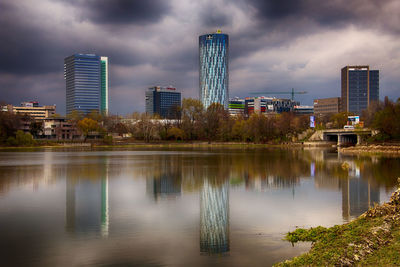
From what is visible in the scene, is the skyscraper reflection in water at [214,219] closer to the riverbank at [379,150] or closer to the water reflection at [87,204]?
the water reflection at [87,204]

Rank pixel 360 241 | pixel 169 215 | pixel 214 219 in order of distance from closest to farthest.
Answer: pixel 360 241
pixel 214 219
pixel 169 215

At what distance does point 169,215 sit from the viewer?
772 inches

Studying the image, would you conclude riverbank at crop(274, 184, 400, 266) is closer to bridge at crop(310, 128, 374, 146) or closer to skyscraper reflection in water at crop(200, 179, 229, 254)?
skyscraper reflection in water at crop(200, 179, 229, 254)

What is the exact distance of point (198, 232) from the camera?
1638 cm

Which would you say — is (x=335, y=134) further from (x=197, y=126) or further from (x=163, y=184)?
(x=163, y=184)

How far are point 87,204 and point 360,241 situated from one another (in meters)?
15.7

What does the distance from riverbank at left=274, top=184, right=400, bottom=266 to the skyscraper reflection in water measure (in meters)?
2.60

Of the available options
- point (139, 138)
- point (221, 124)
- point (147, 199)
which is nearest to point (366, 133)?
point (221, 124)

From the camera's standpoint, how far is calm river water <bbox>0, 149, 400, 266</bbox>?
43.3ft

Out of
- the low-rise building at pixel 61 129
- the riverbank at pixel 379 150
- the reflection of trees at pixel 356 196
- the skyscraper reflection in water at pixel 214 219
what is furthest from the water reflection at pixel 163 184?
the low-rise building at pixel 61 129

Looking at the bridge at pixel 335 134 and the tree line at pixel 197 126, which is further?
the bridge at pixel 335 134

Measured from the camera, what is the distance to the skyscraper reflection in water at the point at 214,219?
47.4 ft

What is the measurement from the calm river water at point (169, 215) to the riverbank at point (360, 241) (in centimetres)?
98

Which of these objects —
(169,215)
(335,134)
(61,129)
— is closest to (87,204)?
(169,215)
